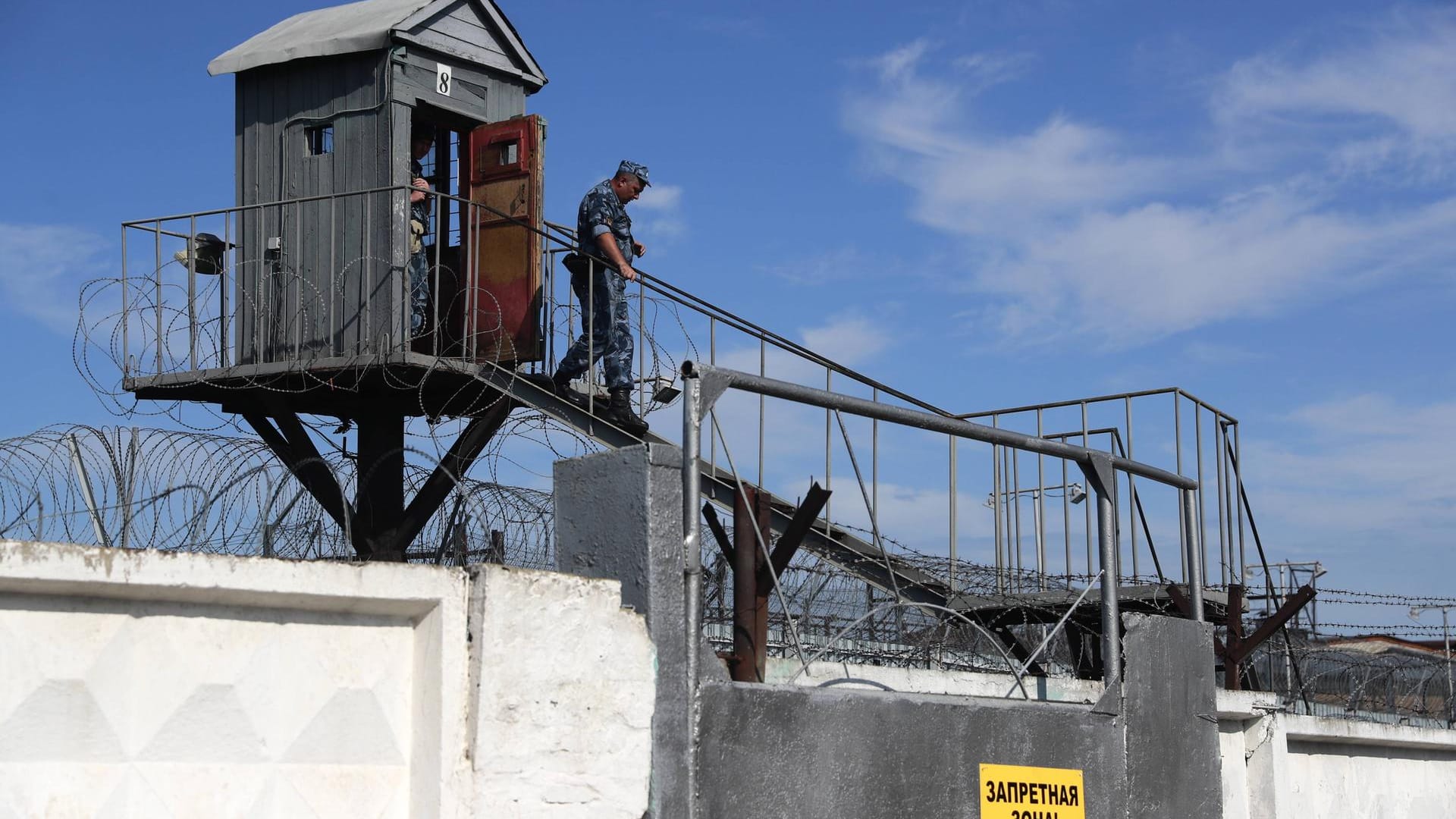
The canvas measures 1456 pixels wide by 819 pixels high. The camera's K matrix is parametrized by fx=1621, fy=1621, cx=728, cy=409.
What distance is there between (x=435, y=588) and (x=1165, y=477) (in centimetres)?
526

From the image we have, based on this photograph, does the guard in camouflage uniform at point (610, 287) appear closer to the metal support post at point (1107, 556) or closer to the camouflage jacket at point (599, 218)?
the camouflage jacket at point (599, 218)

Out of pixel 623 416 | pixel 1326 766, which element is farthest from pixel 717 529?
pixel 1326 766

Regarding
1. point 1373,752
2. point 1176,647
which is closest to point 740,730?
point 1176,647

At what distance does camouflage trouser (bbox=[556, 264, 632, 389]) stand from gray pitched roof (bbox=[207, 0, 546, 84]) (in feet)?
7.72

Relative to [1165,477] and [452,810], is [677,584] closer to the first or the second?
[452,810]

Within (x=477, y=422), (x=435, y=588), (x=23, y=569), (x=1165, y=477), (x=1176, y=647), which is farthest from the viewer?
(x=477, y=422)

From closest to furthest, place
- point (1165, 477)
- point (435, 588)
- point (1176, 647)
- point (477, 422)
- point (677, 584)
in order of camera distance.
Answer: point (435, 588)
point (677, 584)
point (1176, 647)
point (1165, 477)
point (477, 422)

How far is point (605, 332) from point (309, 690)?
5.51 meters

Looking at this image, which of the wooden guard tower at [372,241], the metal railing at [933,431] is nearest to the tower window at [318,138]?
the wooden guard tower at [372,241]

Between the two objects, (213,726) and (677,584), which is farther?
(677,584)

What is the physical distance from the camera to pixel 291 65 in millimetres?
11742

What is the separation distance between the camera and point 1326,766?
12180 mm

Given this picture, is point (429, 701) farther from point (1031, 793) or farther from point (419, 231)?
point (419, 231)

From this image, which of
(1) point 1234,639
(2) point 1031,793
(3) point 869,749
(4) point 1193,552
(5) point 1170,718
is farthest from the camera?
(1) point 1234,639
